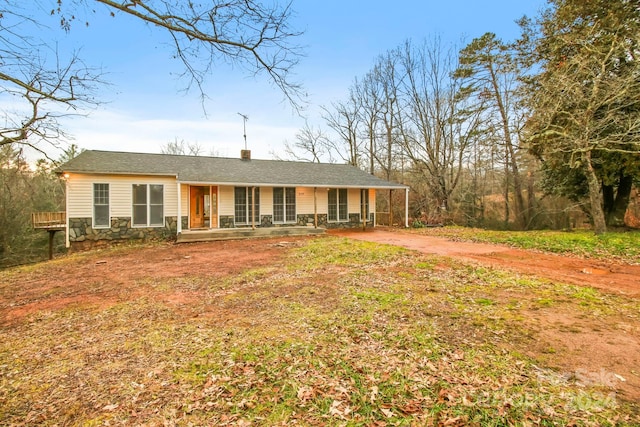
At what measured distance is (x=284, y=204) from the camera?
15344mm

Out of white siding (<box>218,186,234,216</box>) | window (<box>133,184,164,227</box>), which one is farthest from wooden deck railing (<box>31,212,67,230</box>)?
white siding (<box>218,186,234,216</box>)

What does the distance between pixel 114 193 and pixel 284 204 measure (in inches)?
290

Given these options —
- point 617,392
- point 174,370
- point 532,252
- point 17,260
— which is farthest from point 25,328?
point 17,260

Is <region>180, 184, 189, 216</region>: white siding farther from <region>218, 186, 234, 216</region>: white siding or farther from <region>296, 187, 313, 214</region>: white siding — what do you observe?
<region>296, 187, 313, 214</region>: white siding

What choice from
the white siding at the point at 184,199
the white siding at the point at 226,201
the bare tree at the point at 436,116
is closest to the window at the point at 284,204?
the white siding at the point at 226,201

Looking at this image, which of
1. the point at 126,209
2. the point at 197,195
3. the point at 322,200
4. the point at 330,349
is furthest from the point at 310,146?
the point at 330,349

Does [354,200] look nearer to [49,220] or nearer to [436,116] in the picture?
[436,116]

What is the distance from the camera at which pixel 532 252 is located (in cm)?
884

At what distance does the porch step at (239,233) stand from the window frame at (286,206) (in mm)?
1116

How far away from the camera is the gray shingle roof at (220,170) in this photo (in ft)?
40.8

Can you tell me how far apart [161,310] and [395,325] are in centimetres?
365

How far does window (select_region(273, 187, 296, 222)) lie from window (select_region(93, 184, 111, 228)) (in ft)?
23.3

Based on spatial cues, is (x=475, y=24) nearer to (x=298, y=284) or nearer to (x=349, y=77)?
(x=349, y=77)

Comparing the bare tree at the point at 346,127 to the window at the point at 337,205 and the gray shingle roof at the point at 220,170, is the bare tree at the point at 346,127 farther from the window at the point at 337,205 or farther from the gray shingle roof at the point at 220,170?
the window at the point at 337,205
